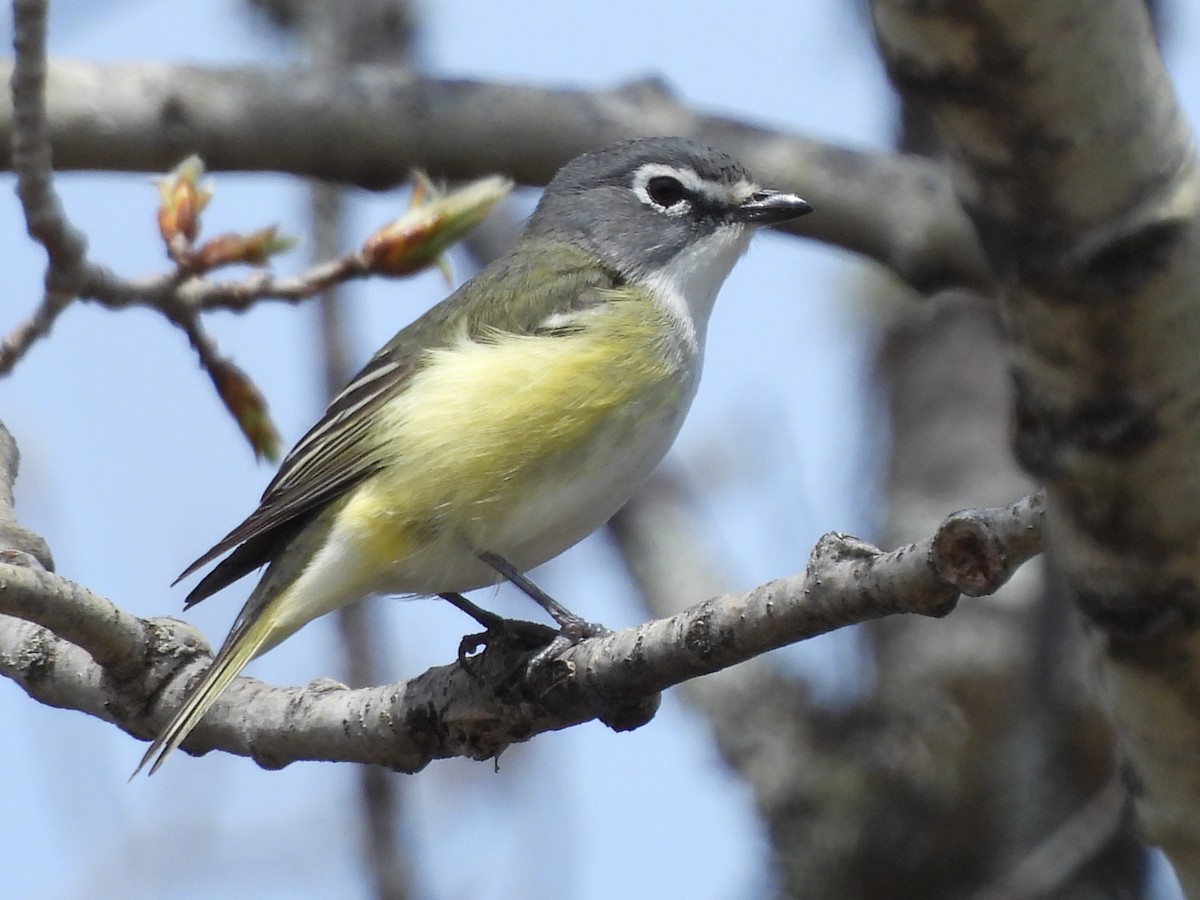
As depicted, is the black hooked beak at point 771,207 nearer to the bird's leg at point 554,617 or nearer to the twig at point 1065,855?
the bird's leg at point 554,617

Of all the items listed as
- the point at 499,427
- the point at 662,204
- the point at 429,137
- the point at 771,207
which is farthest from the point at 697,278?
the point at 499,427

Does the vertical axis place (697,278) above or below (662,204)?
below

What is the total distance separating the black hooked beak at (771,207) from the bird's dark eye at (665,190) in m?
0.28

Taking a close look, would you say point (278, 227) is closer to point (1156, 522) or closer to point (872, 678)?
point (1156, 522)

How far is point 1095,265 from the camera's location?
6.04 feet

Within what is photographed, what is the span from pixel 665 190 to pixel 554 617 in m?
2.29

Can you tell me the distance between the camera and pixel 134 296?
4238 mm

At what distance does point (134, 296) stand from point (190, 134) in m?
1.25

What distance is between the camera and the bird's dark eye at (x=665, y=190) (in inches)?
229

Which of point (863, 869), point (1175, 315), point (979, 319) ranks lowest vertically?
point (863, 869)

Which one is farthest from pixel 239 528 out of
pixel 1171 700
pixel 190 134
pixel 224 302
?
pixel 1171 700

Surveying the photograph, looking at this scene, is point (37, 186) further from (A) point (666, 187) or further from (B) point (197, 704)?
(A) point (666, 187)

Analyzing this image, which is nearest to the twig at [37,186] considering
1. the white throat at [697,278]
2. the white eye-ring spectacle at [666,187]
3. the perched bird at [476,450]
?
the perched bird at [476,450]

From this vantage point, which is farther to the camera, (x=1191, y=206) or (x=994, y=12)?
(x=1191, y=206)
